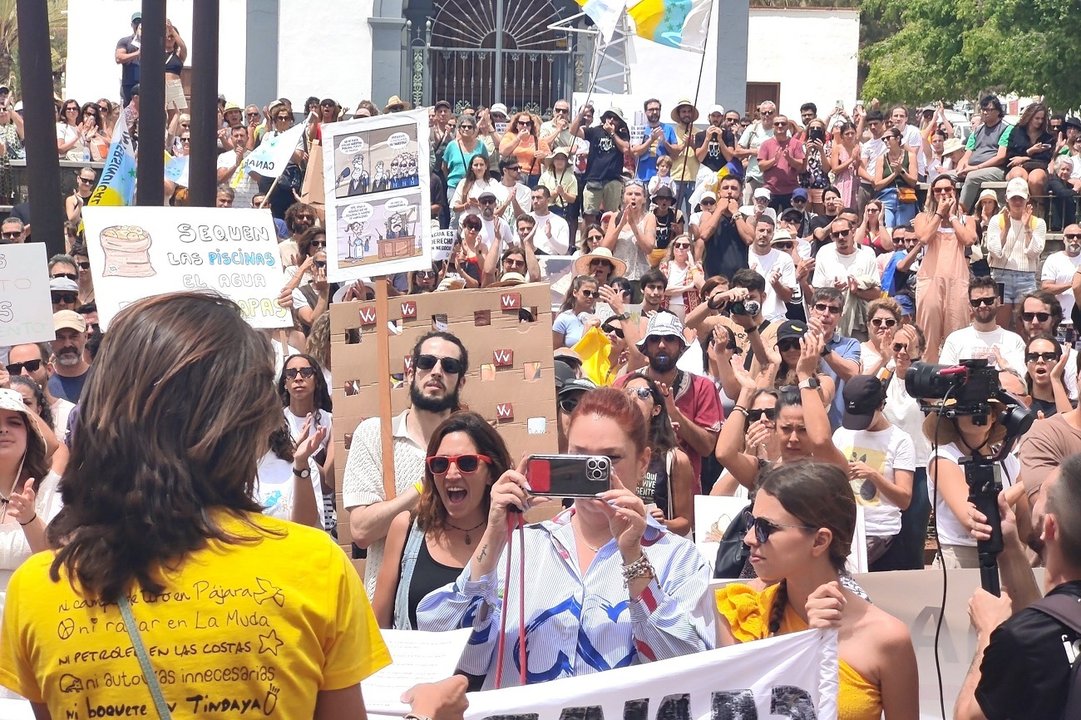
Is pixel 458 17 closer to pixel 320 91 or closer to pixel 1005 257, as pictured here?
pixel 320 91

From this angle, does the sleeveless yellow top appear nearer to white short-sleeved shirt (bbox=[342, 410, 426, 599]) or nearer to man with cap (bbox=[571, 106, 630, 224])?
white short-sleeved shirt (bbox=[342, 410, 426, 599])

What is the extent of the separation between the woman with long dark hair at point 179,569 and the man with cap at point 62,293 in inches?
308

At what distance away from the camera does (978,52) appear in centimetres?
2875

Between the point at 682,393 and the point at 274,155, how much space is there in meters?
7.25

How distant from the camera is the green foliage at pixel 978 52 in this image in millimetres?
25297

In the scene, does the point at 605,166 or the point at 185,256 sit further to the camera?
the point at 605,166

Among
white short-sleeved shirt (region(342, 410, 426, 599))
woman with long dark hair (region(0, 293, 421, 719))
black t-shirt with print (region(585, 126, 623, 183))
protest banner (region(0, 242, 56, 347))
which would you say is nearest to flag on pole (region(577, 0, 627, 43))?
black t-shirt with print (region(585, 126, 623, 183))

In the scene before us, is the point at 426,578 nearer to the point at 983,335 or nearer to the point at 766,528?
the point at 766,528

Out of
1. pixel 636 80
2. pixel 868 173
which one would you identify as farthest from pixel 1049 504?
pixel 636 80

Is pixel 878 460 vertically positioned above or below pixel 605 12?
below

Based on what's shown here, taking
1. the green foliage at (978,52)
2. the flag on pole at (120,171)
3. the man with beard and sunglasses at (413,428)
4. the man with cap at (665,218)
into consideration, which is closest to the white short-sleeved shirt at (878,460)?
the man with beard and sunglasses at (413,428)

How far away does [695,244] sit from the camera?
13641 mm

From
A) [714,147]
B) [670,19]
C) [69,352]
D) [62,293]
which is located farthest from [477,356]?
[670,19]

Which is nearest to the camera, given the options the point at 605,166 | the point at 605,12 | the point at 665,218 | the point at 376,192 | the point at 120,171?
the point at 376,192
